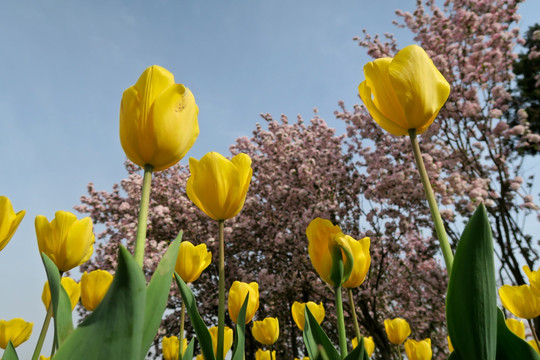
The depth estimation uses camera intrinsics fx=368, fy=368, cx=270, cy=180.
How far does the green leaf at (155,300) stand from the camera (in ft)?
2.06

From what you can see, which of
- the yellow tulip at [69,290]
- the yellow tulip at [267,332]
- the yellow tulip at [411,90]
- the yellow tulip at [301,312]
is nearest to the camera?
the yellow tulip at [411,90]

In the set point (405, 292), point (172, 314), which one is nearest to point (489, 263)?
point (405, 292)

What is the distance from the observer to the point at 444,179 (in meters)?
6.62

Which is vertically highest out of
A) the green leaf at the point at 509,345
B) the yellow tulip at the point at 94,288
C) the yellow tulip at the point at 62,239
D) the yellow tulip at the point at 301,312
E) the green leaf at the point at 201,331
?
the yellow tulip at the point at 62,239

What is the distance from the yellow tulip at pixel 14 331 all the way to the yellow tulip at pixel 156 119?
1.79 metres

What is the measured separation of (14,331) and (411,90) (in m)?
2.24

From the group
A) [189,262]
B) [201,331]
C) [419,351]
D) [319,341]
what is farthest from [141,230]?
[419,351]

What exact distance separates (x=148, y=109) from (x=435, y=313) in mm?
9404

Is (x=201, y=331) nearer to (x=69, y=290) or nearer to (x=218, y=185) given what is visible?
(x=218, y=185)

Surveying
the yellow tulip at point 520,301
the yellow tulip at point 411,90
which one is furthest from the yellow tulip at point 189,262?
the yellow tulip at point 520,301

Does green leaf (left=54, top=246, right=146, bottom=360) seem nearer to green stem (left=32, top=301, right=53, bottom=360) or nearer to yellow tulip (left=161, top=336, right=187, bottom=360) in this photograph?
green stem (left=32, top=301, right=53, bottom=360)

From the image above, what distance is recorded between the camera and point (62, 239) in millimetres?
1146

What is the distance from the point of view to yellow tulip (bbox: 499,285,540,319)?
165 cm

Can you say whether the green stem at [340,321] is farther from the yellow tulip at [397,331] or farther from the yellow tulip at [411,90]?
the yellow tulip at [397,331]
